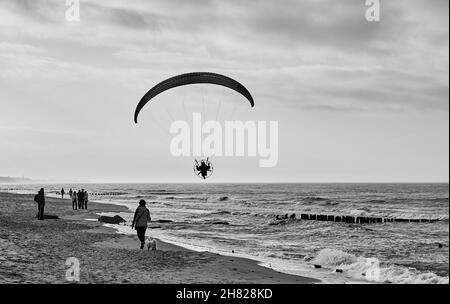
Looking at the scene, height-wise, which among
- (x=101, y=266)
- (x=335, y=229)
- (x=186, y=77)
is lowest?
(x=335, y=229)

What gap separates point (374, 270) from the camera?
17.1m

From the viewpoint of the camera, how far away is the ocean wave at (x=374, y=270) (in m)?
16.0

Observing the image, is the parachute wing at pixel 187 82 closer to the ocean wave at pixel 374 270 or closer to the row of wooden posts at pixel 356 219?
the ocean wave at pixel 374 270

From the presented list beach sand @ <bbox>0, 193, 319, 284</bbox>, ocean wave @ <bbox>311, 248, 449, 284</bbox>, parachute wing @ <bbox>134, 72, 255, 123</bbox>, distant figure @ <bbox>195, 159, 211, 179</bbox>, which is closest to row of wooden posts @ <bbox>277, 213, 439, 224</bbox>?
distant figure @ <bbox>195, 159, 211, 179</bbox>

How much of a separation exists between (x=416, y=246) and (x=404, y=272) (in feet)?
36.7

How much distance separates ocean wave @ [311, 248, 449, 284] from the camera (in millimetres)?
16047

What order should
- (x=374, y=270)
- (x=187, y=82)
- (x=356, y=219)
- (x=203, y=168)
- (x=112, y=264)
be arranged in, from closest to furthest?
(x=112, y=264), (x=374, y=270), (x=187, y=82), (x=203, y=168), (x=356, y=219)

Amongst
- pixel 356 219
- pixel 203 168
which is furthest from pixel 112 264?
pixel 356 219

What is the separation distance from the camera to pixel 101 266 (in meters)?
12.7

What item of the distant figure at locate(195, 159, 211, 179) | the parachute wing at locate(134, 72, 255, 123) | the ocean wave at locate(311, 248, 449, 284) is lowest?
the ocean wave at locate(311, 248, 449, 284)

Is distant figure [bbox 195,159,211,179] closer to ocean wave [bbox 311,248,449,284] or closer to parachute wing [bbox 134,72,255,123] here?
parachute wing [bbox 134,72,255,123]

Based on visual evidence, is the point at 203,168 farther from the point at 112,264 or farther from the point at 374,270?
the point at 112,264
